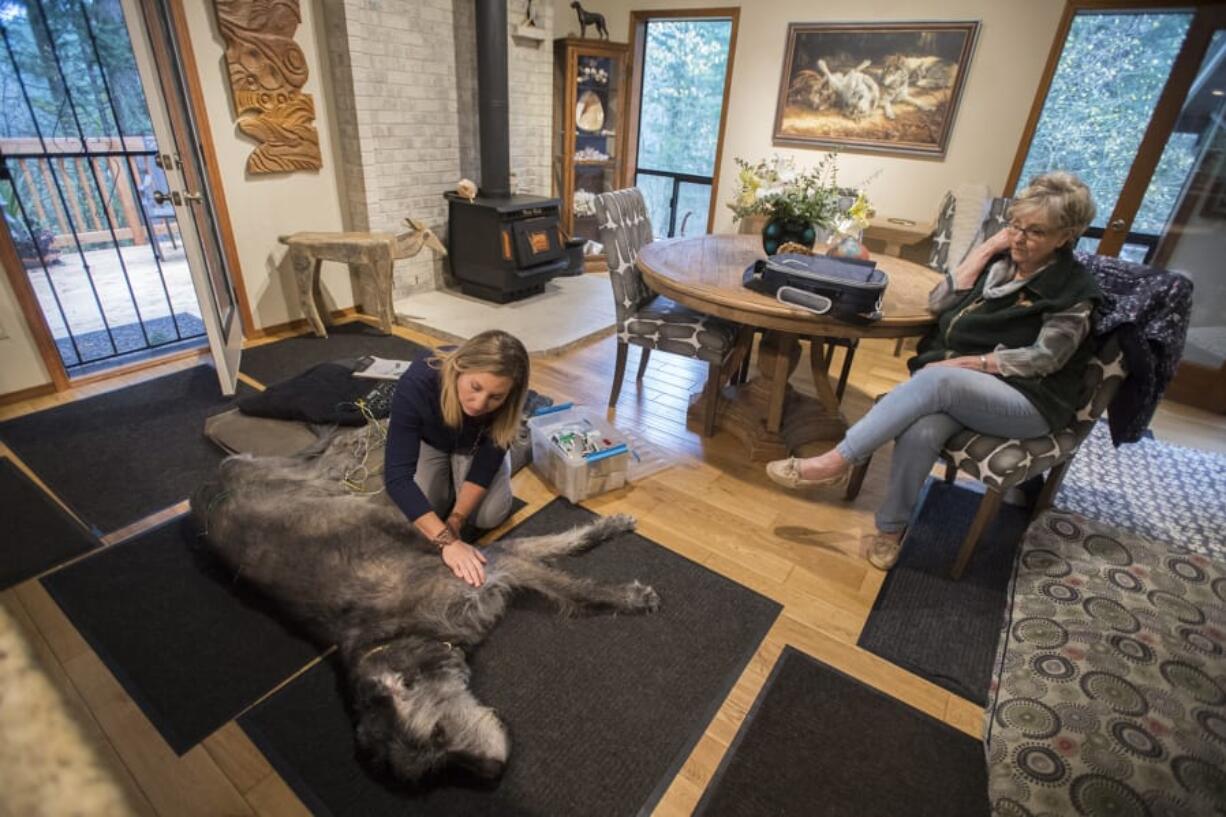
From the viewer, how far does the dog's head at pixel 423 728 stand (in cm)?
134

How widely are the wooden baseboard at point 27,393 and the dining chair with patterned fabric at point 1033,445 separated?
12.2 feet

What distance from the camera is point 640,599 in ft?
5.99

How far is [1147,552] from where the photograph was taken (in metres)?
2.18

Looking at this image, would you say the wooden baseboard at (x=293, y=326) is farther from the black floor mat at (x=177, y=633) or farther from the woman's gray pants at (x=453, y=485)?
the woman's gray pants at (x=453, y=485)

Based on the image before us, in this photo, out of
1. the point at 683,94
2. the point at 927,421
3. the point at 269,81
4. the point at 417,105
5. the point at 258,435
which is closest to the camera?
the point at 927,421

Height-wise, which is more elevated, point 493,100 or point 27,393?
point 493,100

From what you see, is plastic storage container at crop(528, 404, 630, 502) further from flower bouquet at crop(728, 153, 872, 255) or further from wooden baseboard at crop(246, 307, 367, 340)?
wooden baseboard at crop(246, 307, 367, 340)

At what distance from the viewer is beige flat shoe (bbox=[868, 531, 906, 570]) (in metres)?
2.04

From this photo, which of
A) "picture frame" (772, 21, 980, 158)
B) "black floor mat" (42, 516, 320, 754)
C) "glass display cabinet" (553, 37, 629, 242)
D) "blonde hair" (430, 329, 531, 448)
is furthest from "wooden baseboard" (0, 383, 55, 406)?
"picture frame" (772, 21, 980, 158)

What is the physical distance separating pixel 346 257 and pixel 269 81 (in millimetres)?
943

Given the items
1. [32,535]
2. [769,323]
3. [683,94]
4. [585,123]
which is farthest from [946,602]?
[683,94]

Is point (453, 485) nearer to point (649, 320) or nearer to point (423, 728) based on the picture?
point (423, 728)

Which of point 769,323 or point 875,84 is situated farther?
point 875,84

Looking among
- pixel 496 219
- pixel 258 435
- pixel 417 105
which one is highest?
pixel 417 105
